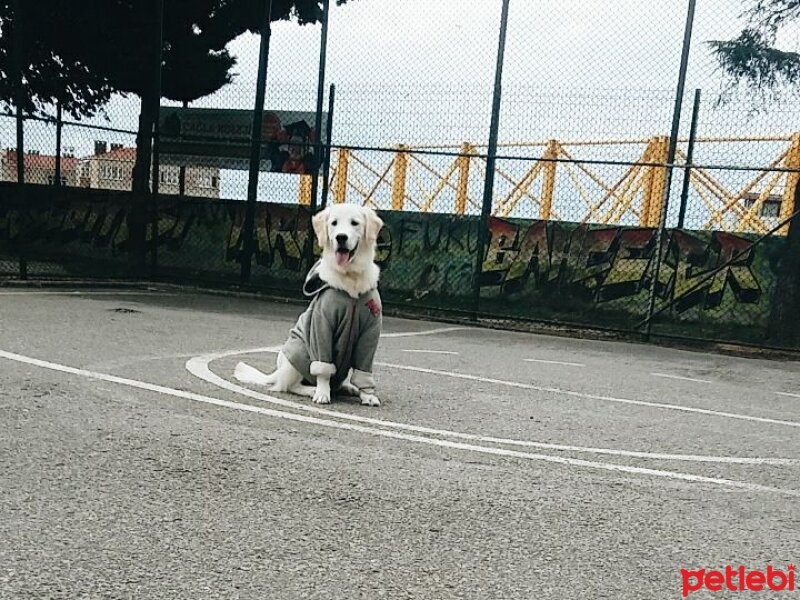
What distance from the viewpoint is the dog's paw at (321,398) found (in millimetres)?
6496

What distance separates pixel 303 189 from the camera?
1547 centimetres

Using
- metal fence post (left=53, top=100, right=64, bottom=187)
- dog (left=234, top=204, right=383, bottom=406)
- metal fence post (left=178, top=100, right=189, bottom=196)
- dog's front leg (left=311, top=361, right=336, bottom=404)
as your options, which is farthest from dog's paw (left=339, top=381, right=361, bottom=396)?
metal fence post (left=53, top=100, right=64, bottom=187)

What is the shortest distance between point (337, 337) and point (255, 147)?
981 cm

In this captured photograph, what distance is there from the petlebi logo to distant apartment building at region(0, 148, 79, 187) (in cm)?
1504

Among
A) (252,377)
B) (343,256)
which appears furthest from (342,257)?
(252,377)

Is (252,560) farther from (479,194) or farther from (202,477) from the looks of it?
(479,194)

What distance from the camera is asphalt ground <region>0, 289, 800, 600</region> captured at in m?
3.34

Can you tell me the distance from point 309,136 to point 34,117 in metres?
4.55

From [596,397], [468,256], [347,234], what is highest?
[347,234]

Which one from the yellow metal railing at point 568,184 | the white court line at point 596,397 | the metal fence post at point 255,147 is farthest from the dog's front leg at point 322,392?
the metal fence post at point 255,147

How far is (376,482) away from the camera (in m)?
4.54

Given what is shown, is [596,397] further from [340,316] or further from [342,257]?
[342,257]

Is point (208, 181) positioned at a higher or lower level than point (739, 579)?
higher

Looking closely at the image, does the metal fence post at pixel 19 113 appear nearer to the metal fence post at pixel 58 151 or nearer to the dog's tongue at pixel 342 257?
the metal fence post at pixel 58 151
